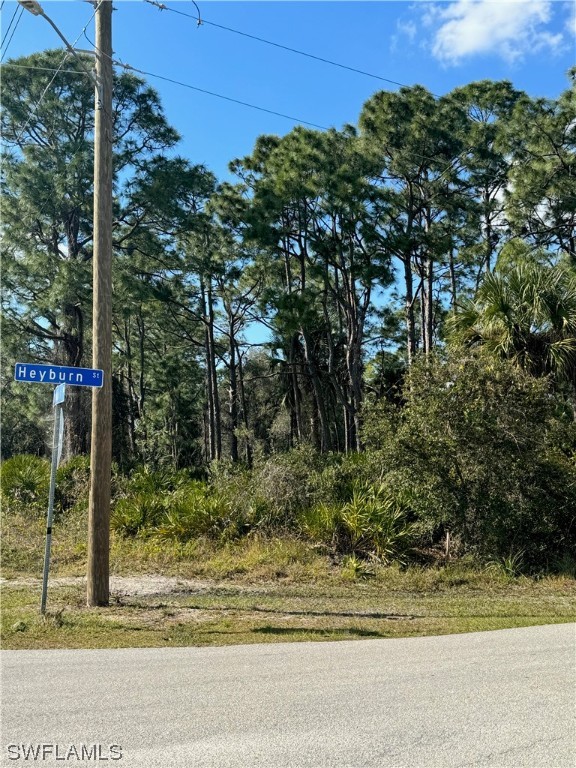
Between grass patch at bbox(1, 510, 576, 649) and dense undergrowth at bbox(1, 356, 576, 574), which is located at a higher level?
dense undergrowth at bbox(1, 356, 576, 574)

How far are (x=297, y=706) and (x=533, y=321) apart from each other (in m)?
11.9

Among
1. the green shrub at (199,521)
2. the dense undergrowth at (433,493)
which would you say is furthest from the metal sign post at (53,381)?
the green shrub at (199,521)

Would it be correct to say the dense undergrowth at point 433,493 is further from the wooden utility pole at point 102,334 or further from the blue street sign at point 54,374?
the blue street sign at point 54,374

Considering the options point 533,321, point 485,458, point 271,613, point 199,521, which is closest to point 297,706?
point 271,613

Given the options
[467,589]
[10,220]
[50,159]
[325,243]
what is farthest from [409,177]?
[467,589]

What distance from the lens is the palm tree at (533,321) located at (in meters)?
14.6

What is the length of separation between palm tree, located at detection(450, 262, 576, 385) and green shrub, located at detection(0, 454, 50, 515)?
1261 centimetres

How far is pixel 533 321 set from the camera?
14.9 m

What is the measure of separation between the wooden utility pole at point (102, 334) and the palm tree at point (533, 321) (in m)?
8.51

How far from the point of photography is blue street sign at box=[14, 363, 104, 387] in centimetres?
852

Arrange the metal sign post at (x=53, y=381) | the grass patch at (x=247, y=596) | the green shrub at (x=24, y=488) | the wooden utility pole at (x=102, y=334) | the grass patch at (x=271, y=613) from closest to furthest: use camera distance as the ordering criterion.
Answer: the grass patch at (x=271, y=613)
the grass patch at (x=247, y=596)
the metal sign post at (x=53, y=381)
the wooden utility pole at (x=102, y=334)
the green shrub at (x=24, y=488)

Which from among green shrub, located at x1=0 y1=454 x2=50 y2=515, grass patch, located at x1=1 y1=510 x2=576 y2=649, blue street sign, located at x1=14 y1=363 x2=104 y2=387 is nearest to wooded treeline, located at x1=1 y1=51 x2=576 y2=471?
green shrub, located at x1=0 y1=454 x2=50 y2=515

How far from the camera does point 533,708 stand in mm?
4984

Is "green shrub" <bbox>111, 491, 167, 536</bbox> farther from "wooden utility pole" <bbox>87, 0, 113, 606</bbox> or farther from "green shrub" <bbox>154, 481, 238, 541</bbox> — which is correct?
"wooden utility pole" <bbox>87, 0, 113, 606</bbox>
